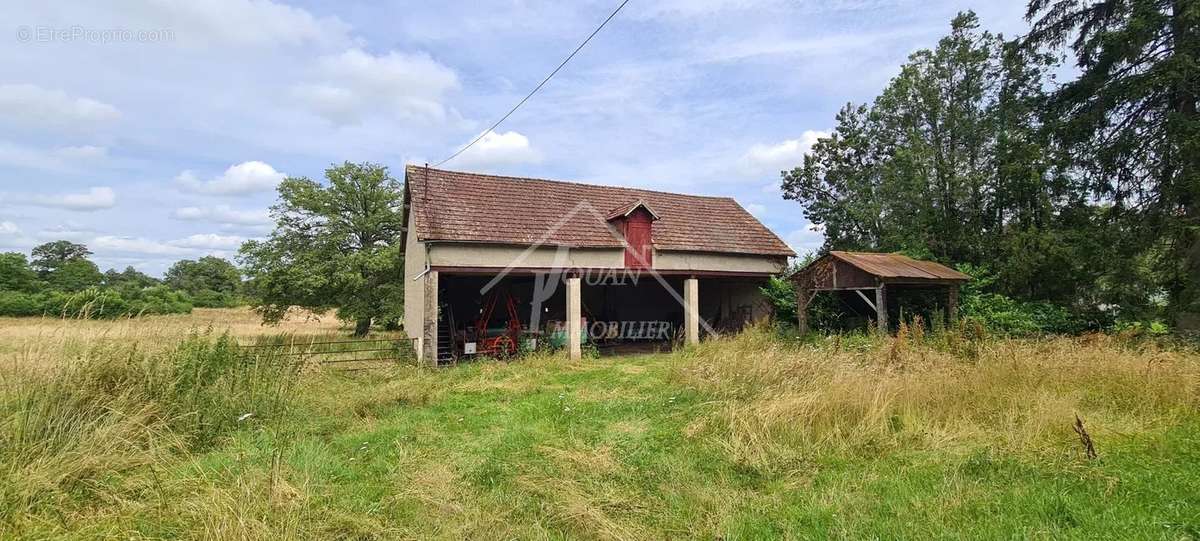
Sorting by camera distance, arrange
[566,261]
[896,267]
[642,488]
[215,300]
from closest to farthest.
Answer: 1. [642,488]
2. [896,267]
3. [566,261]
4. [215,300]

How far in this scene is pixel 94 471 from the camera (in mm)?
4277

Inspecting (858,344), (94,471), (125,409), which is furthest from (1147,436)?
(125,409)

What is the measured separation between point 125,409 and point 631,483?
4.89 meters

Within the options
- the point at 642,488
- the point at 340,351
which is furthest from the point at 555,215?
the point at 642,488

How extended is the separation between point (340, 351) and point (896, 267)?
1268 centimetres

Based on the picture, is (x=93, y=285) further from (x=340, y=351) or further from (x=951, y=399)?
(x=951, y=399)

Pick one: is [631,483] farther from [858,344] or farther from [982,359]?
[858,344]

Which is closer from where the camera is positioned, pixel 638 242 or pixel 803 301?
pixel 803 301

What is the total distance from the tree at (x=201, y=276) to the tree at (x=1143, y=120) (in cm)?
6288

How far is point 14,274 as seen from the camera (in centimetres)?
3809

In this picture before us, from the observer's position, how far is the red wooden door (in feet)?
47.7

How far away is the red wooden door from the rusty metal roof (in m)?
4.76

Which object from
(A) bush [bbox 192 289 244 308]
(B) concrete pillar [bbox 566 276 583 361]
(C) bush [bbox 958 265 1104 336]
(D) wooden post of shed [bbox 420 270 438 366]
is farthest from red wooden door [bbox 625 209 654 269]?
(A) bush [bbox 192 289 244 308]

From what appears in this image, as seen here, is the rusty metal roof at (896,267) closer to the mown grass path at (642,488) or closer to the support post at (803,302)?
the support post at (803,302)
